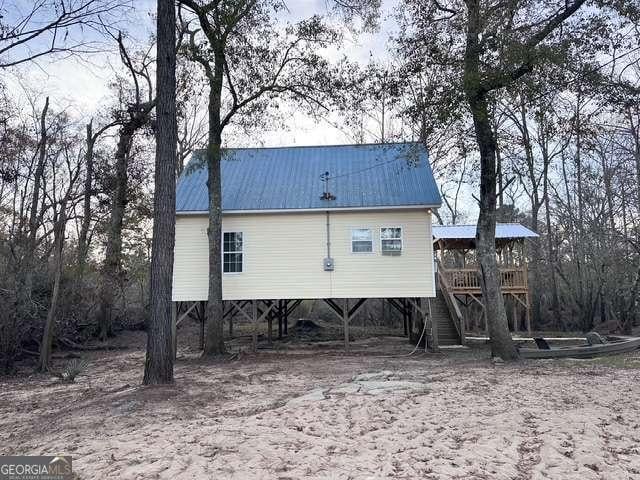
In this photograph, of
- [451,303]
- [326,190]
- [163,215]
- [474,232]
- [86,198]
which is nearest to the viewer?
[163,215]

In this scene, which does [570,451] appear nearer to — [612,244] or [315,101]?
[315,101]

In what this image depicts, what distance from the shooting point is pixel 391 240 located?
49.4 ft

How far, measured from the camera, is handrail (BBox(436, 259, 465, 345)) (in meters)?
16.4

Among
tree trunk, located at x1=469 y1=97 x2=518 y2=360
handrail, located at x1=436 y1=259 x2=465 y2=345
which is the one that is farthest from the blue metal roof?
handrail, located at x1=436 y1=259 x2=465 y2=345

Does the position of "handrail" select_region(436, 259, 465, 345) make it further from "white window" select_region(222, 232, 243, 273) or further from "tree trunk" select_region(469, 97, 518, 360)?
"white window" select_region(222, 232, 243, 273)

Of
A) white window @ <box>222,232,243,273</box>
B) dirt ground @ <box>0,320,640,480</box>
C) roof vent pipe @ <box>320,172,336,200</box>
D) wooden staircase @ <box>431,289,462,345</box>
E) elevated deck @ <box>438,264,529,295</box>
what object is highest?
roof vent pipe @ <box>320,172,336,200</box>

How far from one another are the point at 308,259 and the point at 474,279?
8.67 metres

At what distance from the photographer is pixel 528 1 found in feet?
33.5

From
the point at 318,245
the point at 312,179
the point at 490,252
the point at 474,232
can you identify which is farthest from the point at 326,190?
the point at 474,232

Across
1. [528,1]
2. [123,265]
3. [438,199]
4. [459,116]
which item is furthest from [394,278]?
[123,265]

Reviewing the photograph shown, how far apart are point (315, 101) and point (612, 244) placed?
56.2ft

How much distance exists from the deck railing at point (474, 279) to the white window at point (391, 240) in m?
5.27

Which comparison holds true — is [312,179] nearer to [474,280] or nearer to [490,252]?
[490,252]

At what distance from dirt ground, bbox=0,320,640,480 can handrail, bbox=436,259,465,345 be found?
18.5 feet
